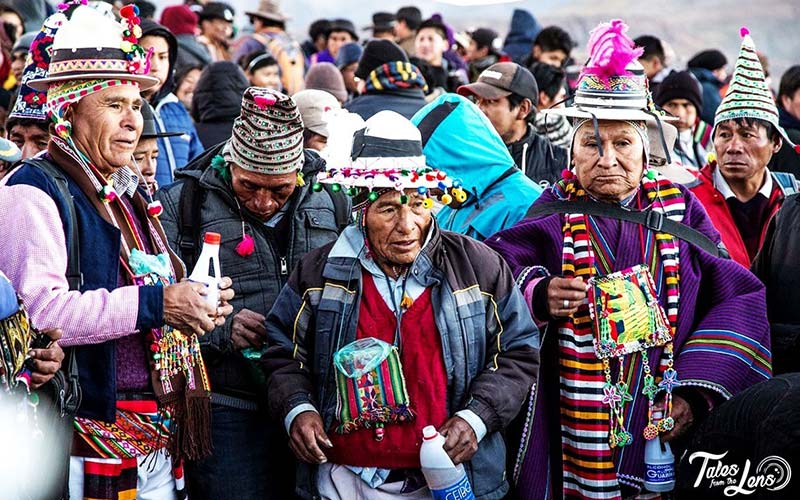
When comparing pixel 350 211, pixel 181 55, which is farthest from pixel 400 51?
pixel 350 211

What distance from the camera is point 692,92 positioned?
8266 millimetres

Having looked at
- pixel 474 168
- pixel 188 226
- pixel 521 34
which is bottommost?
pixel 188 226

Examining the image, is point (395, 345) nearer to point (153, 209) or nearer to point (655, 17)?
point (153, 209)

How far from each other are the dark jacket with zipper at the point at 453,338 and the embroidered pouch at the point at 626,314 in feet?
0.88

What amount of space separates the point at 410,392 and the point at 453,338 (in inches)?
9.1

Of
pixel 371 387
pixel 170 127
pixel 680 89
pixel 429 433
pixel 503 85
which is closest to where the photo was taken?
pixel 429 433

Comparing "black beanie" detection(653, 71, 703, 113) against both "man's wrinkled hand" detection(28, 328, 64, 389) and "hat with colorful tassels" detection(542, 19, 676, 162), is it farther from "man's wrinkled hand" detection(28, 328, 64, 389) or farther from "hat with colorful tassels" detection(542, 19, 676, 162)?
"man's wrinkled hand" detection(28, 328, 64, 389)

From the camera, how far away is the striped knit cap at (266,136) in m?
4.22

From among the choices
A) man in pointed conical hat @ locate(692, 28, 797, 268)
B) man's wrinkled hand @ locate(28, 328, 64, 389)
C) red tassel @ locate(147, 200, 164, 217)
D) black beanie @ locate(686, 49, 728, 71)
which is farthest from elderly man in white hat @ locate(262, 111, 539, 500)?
black beanie @ locate(686, 49, 728, 71)

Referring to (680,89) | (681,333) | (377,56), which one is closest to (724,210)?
(681,333)

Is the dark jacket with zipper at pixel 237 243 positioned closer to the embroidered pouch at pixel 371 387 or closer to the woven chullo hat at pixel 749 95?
the embroidered pouch at pixel 371 387

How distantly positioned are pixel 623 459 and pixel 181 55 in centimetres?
586

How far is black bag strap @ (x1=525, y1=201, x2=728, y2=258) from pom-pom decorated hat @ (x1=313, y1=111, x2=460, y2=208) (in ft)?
1.77

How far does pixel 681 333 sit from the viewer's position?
161 inches
